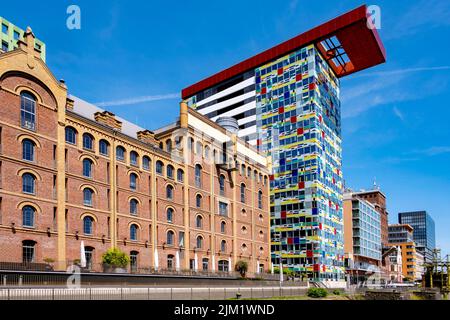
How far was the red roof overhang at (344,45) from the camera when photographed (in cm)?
8912

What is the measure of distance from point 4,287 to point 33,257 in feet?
36.3

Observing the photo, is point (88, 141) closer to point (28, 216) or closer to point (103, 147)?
point (103, 147)

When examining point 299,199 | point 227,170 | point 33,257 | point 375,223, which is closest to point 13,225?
point 33,257

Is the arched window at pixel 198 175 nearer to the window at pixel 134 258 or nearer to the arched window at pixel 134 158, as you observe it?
the arched window at pixel 134 158

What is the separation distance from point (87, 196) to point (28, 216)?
7773 millimetres

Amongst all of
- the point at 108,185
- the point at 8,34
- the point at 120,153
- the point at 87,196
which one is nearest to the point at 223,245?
the point at 120,153

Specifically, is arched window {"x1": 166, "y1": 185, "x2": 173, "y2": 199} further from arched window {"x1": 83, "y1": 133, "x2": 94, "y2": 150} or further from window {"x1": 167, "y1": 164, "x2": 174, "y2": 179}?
arched window {"x1": 83, "y1": 133, "x2": 94, "y2": 150}

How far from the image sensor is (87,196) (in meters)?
48.7

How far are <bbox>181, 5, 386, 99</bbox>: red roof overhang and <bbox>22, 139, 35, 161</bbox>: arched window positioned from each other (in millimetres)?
67398

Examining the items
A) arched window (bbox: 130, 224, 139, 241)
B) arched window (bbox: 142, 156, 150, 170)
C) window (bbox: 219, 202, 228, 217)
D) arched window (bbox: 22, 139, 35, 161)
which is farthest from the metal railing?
arched window (bbox: 142, 156, 150, 170)

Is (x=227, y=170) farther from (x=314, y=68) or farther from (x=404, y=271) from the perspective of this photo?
(x=404, y=271)

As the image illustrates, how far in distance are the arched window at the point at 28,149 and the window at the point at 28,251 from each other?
7960 millimetres

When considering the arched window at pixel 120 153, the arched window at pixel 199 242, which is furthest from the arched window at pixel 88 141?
the arched window at pixel 199 242

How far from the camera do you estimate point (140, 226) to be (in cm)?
5503
